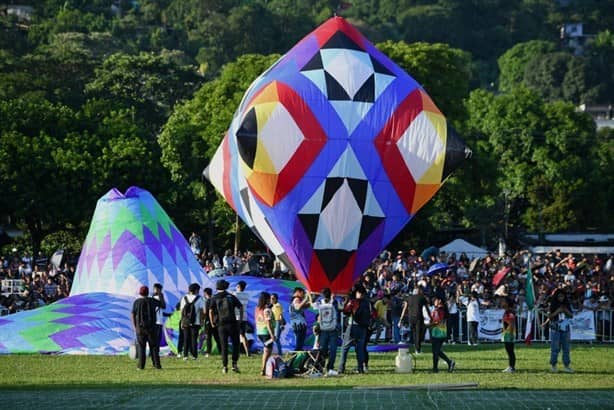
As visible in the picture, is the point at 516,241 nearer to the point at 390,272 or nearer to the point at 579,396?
the point at 390,272

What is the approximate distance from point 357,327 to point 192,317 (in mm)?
4217

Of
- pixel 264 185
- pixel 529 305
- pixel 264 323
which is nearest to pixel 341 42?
pixel 264 185

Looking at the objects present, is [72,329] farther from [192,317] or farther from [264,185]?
[264,185]

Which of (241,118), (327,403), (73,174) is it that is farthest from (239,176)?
(73,174)

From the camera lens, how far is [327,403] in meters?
22.9

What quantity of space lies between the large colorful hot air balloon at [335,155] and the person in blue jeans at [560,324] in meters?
7.05

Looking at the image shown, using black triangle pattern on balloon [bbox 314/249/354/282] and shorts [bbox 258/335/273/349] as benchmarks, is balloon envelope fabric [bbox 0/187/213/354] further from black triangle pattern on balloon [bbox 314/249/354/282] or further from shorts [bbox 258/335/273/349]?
shorts [bbox 258/335/273/349]

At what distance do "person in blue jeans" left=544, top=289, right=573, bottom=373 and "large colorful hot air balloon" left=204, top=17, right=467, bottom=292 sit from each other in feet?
23.1

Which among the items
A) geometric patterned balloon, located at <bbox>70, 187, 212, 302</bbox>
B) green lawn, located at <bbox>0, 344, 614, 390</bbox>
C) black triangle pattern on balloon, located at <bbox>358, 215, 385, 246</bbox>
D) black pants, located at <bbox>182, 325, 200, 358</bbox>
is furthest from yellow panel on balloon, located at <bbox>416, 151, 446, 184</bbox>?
black pants, located at <bbox>182, 325, 200, 358</bbox>

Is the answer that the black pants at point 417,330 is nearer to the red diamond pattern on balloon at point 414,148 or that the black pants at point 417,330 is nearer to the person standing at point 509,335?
the red diamond pattern on balloon at point 414,148

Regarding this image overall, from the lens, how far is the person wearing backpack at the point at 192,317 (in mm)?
30938

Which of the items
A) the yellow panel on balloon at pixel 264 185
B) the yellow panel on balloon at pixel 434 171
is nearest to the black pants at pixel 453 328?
the yellow panel on balloon at pixel 434 171

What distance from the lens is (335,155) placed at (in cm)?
3419

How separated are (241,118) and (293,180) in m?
1.95
